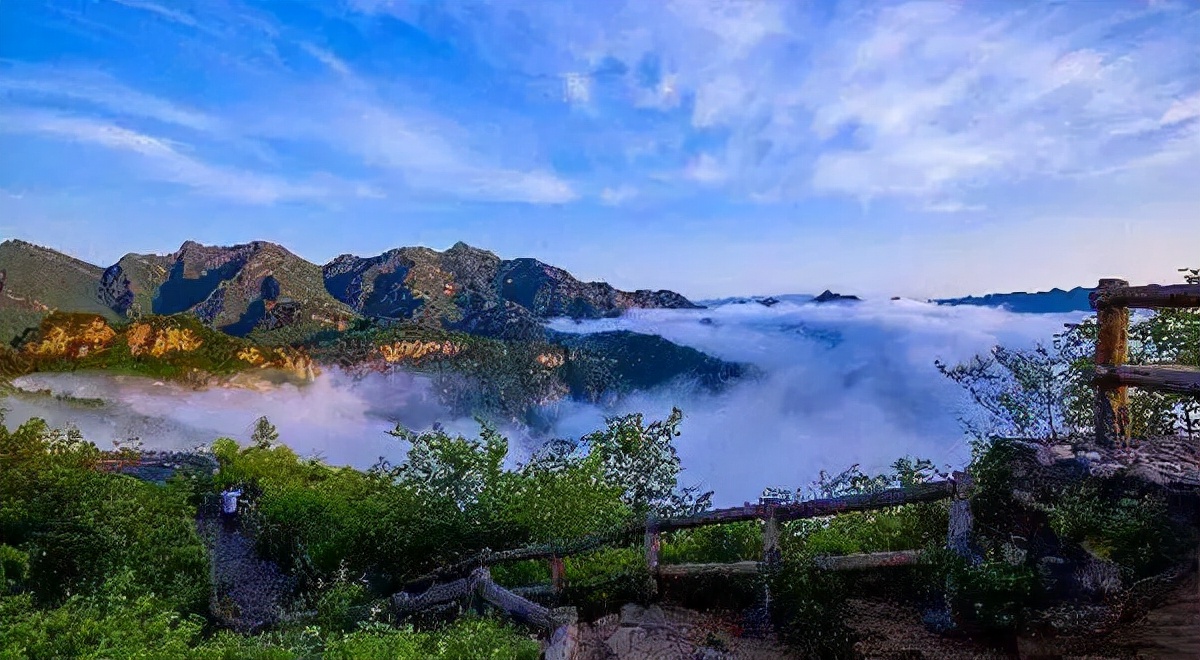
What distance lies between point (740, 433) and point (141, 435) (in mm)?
18613

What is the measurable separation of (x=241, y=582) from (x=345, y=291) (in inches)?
718

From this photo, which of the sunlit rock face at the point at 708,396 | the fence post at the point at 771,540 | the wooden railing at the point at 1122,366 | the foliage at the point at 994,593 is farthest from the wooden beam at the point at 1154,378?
the sunlit rock face at the point at 708,396

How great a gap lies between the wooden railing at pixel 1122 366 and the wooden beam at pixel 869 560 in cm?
219

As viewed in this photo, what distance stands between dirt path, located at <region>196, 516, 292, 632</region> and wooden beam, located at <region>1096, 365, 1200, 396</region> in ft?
28.6

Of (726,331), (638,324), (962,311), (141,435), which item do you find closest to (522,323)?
(638,324)

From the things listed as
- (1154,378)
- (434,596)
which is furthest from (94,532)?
(1154,378)

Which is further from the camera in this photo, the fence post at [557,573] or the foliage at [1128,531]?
the fence post at [557,573]

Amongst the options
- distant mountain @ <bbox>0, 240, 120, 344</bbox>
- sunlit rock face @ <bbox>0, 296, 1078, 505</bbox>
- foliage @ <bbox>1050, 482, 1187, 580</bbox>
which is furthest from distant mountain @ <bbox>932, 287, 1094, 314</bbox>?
distant mountain @ <bbox>0, 240, 120, 344</bbox>

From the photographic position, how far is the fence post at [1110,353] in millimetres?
6066

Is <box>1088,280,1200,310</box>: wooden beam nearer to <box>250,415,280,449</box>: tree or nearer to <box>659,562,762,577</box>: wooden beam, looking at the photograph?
<box>659,562,762,577</box>: wooden beam

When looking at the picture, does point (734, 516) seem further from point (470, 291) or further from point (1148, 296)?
point (470, 291)

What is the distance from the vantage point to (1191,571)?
497 centimetres

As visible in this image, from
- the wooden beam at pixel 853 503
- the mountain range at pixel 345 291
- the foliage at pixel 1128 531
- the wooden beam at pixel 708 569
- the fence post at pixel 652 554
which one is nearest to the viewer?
the foliage at pixel 1128 531

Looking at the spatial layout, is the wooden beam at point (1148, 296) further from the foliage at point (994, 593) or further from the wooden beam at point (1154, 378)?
the foliage at point (994, 593)
